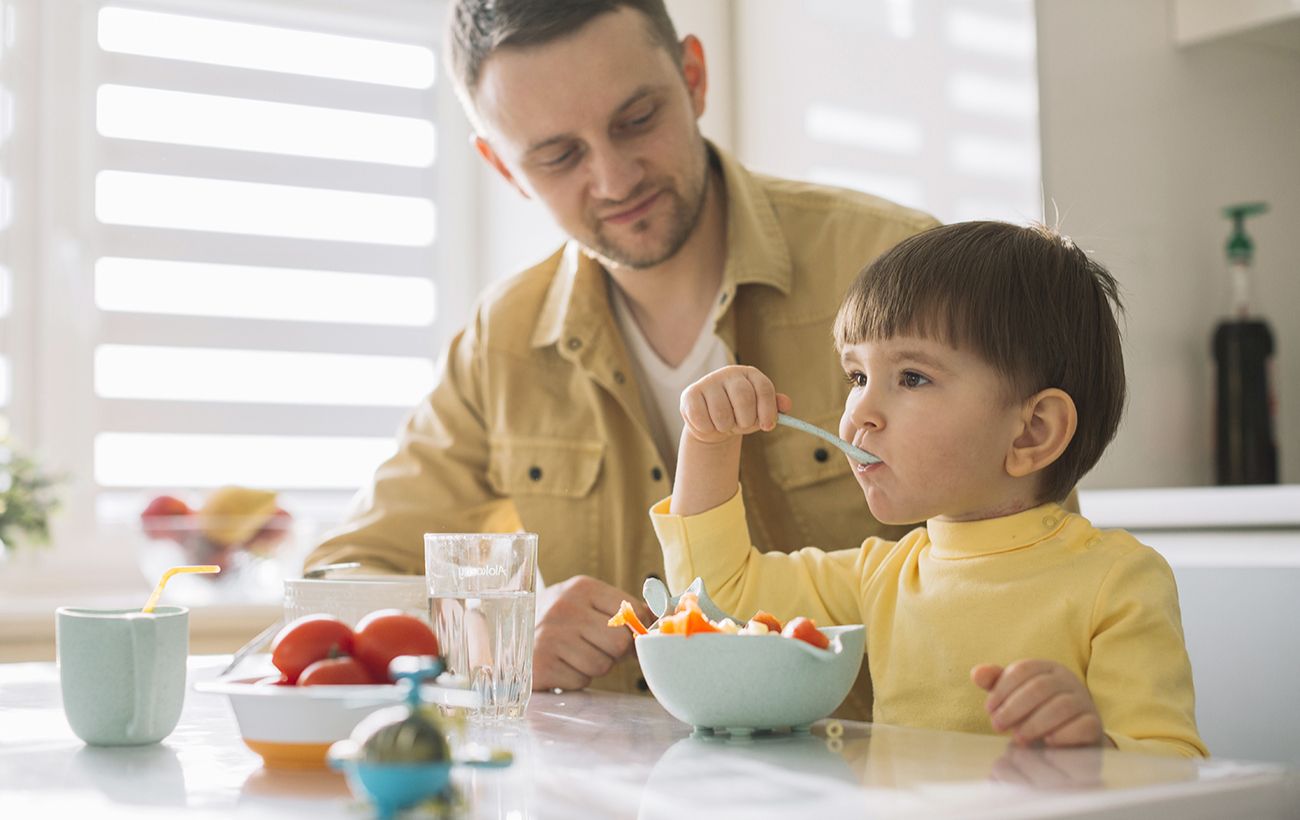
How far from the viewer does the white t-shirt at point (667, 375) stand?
1821 mm

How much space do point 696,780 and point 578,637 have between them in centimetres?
53

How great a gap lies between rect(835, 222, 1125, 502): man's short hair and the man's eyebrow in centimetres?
57

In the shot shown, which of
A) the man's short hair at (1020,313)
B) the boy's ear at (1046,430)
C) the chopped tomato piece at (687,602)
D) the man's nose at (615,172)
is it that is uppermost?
the man's nose at (615,172)

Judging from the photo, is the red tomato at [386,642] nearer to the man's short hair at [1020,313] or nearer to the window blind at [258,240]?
the man's short hair at [1020,313]

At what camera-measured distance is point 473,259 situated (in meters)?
3.05

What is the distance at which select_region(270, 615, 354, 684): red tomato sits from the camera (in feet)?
2.91

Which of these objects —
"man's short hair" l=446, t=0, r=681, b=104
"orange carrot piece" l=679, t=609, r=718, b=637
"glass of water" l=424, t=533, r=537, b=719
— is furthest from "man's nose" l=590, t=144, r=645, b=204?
"orange carrot piece" l=679, t=609, r=718, b=637

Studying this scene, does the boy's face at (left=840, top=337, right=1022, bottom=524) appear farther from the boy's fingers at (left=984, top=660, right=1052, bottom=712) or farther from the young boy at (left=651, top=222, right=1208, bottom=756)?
the boy's fingers at (left=984, top=660, right=1052, bottom=712)

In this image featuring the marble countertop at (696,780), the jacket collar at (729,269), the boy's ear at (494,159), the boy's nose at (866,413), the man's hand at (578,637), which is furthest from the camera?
the boy's ear at (494,159)

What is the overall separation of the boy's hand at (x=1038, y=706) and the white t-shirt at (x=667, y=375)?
3.07ft

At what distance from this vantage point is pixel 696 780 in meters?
0.76

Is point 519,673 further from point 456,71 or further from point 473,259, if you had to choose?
point 473,259

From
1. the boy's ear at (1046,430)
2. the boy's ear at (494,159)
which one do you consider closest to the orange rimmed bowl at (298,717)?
the boy's ear at (1046,430)

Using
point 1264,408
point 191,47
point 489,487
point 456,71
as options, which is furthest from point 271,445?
point 1264,408
